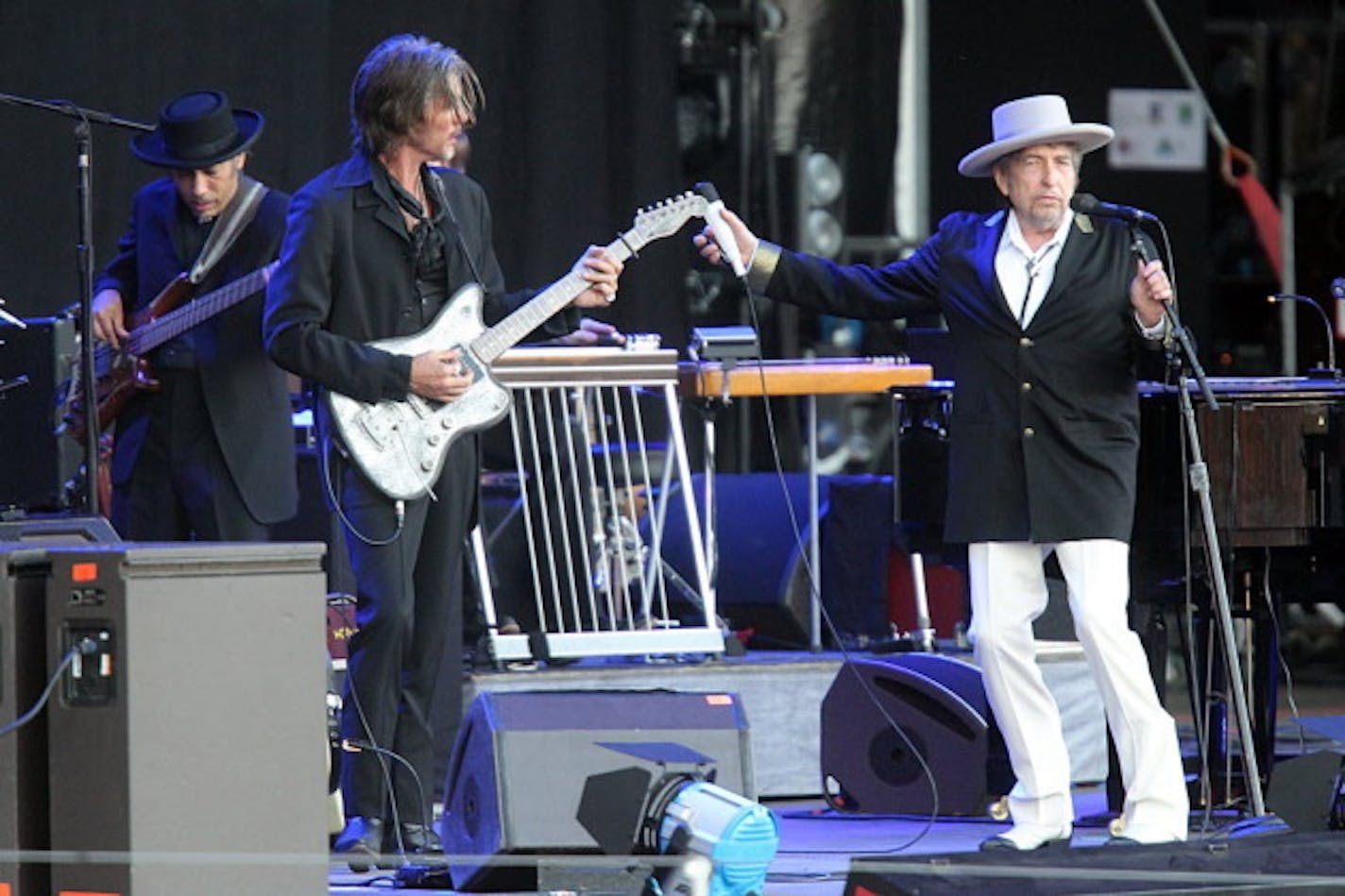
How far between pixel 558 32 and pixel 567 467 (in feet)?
6.64

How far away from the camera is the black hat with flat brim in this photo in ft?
24.6

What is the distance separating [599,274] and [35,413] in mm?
1953

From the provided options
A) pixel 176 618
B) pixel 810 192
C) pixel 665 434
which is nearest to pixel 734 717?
pixel 176 618

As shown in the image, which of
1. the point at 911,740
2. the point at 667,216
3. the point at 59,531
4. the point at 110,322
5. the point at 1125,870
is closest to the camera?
the point at 1125,870

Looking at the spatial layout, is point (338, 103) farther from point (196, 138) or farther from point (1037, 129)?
point (1037, 129)

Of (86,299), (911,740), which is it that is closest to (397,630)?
(86,299)

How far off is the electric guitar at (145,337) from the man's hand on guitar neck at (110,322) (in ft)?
0.08

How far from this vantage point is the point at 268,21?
371 inches

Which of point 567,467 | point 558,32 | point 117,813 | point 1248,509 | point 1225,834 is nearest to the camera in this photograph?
point 117,813

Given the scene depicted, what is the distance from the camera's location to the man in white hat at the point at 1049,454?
6668 millimetres

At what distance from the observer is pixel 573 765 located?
241 inches

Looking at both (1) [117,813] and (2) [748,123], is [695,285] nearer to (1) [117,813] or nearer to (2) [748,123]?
(2) [748,123]

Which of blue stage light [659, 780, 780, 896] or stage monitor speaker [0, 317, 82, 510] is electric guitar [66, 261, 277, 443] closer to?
stage monitor speaker [0, 317, 82, 510]

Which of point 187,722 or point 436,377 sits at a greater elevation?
point 436,377
